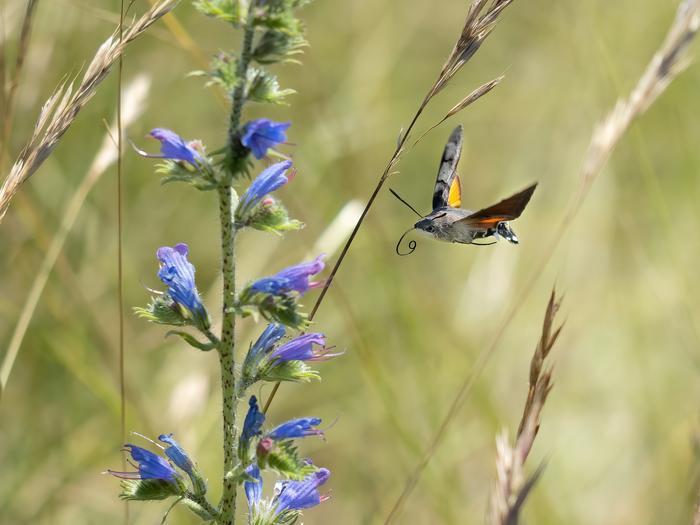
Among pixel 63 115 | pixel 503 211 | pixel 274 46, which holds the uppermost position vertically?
pixel 63 115

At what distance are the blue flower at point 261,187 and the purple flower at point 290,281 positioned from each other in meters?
0.22

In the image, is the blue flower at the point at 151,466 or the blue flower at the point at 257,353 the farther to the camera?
the blue flower at the point at 257,353

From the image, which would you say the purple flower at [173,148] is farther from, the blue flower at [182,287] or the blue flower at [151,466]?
the blue flower at [151,466]

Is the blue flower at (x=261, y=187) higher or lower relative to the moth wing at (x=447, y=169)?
lower

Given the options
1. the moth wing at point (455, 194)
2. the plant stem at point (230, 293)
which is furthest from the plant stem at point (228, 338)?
the moth wing at point (455, 194)

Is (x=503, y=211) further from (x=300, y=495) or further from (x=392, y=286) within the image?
(x=392, y=286)

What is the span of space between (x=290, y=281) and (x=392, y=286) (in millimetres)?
2970

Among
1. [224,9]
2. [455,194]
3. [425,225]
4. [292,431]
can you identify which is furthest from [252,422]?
[455,194]

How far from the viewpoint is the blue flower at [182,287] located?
9.10ft

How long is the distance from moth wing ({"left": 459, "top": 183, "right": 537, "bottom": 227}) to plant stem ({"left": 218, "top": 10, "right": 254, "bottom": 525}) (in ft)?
2.54

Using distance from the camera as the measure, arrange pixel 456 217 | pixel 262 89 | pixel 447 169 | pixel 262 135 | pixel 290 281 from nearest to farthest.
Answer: pixel 262 135 < pixel 262 89 < pixel 290 281 < pixel 456 217 < pixel 447 169

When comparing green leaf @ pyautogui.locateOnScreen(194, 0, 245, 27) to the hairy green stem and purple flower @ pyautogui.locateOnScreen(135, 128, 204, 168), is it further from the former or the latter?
purple flower @ pyautogui.locateOnScreen(135, 128, 204, 168)

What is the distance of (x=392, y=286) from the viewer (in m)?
5.66

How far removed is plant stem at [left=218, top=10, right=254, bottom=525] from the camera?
8.50 feet
